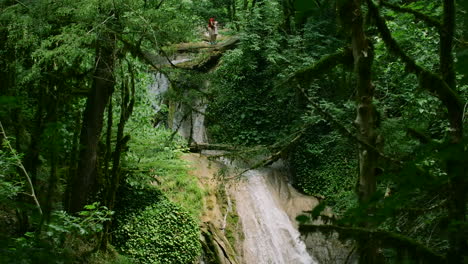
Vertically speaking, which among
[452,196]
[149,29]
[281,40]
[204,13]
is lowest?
[452,196]

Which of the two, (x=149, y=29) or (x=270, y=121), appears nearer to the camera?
(x=149, y=29)

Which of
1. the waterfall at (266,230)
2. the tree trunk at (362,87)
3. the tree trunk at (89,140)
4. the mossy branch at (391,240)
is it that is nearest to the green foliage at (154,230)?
the tree trunk at (89,140)

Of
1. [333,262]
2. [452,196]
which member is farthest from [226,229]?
[452,196]

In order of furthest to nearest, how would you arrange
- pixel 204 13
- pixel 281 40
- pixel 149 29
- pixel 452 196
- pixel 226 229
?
pixel 204 13
pixel 281 40
pixel 226 229
pixel 149 29
pixel 452 196

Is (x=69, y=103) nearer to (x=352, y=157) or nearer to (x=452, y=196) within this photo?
(x=452, y=196)

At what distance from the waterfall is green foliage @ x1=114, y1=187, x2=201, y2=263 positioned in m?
1.77

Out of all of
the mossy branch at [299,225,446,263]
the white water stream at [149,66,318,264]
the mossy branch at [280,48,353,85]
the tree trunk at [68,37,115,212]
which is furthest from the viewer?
the white water stream at [149,66,318,264]

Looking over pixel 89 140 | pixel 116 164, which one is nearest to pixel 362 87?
pixel 116 164

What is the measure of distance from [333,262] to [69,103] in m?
6.79

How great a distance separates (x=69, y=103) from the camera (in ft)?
25.2

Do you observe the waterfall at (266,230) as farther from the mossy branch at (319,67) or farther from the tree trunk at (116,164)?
the mossy branch at (319,67)

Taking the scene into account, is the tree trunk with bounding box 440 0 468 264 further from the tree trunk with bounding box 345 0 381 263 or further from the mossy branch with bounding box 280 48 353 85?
the mossy branch with bounding box 280 48 353 85

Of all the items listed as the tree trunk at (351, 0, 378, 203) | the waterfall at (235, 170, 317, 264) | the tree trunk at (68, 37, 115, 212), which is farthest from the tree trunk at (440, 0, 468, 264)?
the waterfall at (235, 170, 317, 264)

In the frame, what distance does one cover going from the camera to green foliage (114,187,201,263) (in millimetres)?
7996
